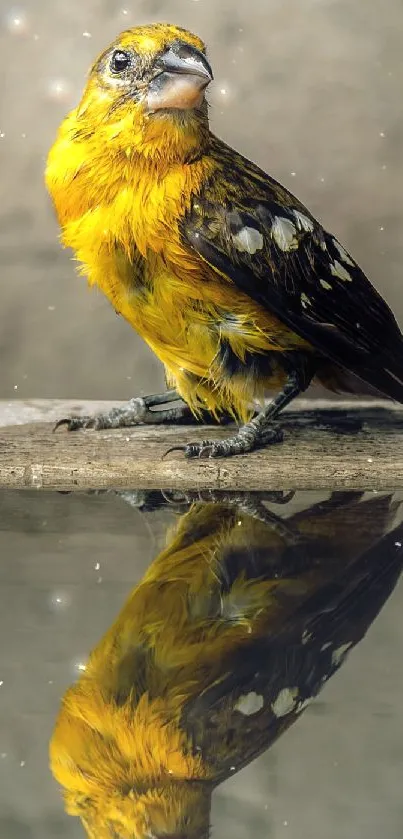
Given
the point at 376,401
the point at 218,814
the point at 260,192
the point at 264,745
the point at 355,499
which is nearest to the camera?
the point at 218,814

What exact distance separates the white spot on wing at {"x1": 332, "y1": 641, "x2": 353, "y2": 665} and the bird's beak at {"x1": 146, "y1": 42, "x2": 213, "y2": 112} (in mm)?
1252

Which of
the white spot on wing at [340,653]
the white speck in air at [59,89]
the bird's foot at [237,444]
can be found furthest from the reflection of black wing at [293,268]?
the white spot on wing at [340,653]

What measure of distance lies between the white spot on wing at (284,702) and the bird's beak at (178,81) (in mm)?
1342

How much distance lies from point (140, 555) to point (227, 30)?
183 centimetres

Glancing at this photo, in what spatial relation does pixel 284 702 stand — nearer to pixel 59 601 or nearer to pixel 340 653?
pixel 340 653

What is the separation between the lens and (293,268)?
7.24 ft

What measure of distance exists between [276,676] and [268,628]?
15cm

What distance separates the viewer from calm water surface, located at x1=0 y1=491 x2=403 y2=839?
91 cm

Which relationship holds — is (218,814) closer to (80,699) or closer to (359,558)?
(80,699)

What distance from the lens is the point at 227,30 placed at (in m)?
2.92

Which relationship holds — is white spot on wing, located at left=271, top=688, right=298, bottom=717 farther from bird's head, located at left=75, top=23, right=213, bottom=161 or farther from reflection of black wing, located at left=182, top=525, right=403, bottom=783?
bird's head, located at left=75, top=23, right=213, bottom=161

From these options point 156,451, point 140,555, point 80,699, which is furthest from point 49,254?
point 80,699

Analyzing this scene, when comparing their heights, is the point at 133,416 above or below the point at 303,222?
below

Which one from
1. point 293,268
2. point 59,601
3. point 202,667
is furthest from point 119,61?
point 202,667
